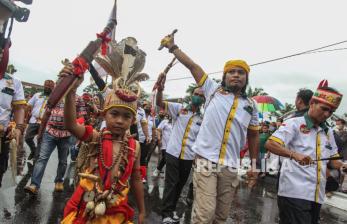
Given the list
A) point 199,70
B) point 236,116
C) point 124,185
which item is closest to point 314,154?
point 236,116

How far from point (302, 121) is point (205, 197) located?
4.19 feet

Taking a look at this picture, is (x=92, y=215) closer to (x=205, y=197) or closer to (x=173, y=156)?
(x=205, y=197)

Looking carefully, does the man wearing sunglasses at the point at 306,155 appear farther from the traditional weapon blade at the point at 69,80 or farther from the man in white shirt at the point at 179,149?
the traditional weapon blade at the point at 69,80

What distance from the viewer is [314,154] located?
11.3 ft

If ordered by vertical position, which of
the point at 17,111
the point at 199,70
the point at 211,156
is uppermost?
the point at 199,70

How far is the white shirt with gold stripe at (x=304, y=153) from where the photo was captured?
11.0ft

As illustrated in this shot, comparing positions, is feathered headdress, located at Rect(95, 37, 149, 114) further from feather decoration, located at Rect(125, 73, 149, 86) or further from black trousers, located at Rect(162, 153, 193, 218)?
black trousers, located at Rect(162, 153, 193, 218)

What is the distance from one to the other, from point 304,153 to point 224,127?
84 cm

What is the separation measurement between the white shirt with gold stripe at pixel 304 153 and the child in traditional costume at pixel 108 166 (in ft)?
5.18

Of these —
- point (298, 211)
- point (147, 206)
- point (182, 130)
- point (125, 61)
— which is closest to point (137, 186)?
point (125, 61)

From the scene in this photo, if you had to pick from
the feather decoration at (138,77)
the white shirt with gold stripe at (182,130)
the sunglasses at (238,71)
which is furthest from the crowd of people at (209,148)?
the white shirt with gold stripe at (182,130)

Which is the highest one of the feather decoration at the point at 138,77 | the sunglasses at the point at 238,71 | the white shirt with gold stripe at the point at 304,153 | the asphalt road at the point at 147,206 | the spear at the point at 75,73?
the sunglasses at the point at 238,71

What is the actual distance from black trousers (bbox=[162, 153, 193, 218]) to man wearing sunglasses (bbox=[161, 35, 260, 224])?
1.36 metres

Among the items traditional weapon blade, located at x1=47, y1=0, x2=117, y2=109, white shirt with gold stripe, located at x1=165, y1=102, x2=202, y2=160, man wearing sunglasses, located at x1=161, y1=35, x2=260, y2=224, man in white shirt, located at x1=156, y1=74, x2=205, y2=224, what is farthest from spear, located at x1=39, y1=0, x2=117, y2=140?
white shirt with gold stripe, located at x1=165, y1=102, x2=202, y2=160
